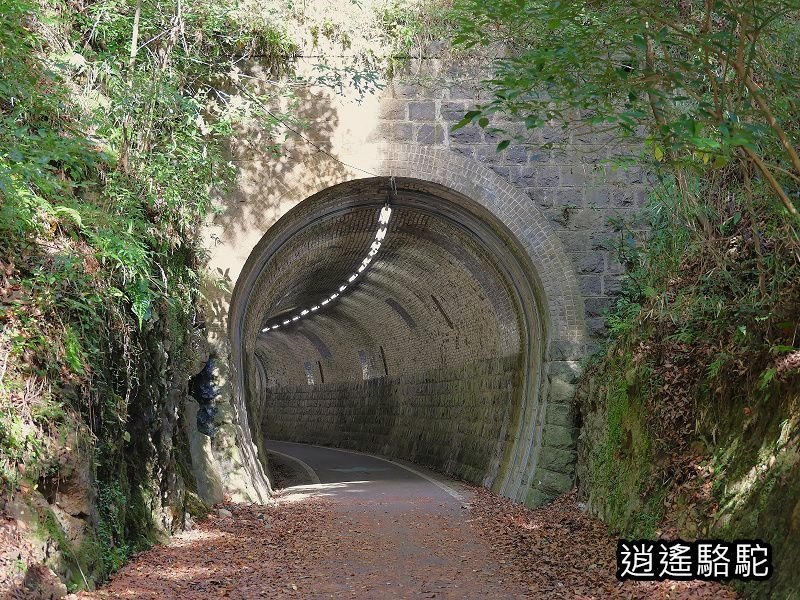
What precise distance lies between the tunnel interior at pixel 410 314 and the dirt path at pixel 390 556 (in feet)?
9.26

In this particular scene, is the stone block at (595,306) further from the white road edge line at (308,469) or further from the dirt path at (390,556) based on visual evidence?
the white road edge line at (308,469)

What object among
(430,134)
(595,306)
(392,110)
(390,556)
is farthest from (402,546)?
(392,110)

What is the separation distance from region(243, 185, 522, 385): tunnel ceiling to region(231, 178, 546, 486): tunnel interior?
40 millimetres

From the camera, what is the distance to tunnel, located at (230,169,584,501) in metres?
12.2

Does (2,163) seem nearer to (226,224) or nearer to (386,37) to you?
(226,224)

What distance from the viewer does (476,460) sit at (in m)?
15.4

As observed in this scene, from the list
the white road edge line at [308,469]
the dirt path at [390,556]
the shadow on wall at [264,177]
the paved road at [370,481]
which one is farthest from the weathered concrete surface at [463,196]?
the white road edge line at [308,469]

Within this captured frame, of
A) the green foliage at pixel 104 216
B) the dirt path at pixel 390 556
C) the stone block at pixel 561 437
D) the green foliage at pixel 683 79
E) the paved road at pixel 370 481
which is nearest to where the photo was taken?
the green foliage at pixel 683 79

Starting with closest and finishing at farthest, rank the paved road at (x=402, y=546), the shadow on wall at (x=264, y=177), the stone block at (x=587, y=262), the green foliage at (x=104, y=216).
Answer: the green foliage at (x=104, y=216) < the paved road at (x=402, y=546) < the shadow on wall at (x=264, y=177) < the stone block at (x=587, y=262)

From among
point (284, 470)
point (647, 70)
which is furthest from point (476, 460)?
point (647, 70)

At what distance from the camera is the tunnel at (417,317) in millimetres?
12195

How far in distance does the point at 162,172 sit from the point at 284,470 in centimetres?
1069

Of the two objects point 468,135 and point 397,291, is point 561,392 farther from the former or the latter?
point 397,291

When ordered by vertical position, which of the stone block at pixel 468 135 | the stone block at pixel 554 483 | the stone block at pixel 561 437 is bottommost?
the stone block at pixel 554 483
